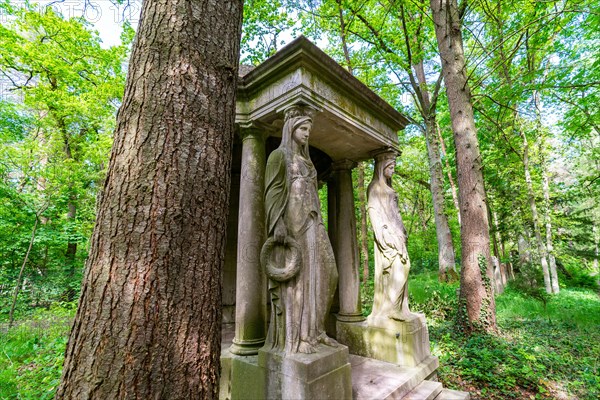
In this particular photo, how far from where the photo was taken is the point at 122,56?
44.2 feet

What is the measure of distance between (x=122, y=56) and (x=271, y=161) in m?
14.2

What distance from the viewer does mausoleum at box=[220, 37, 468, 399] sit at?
116 inches

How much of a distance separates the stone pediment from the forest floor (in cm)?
383

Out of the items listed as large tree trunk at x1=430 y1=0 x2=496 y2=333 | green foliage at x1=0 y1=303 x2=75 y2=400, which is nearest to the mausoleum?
large tree trunk at x1=430 y1=0 x2=496 y2=333

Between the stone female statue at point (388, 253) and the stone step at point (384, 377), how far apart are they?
644 mm

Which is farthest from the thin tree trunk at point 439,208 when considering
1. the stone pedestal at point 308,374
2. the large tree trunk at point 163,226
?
the large tree trunk at point 163,226

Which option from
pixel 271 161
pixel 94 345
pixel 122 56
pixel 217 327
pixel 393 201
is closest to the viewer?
pixel 94 345

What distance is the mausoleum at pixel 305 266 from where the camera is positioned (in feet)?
9.69

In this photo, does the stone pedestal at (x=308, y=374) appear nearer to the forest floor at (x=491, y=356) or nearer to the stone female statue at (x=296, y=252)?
the stone female statue at (x=296, y=252)

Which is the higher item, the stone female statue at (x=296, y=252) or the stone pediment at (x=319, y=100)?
the stone pediment at (x=319, y=100)

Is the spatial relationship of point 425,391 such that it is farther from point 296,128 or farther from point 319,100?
point 319,100

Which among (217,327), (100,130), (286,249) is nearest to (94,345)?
(217,327)

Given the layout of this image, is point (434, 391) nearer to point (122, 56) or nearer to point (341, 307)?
point (341, 307)

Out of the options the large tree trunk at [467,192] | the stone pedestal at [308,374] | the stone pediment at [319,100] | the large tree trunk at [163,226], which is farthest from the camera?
the large tree trunk at [467,192]
